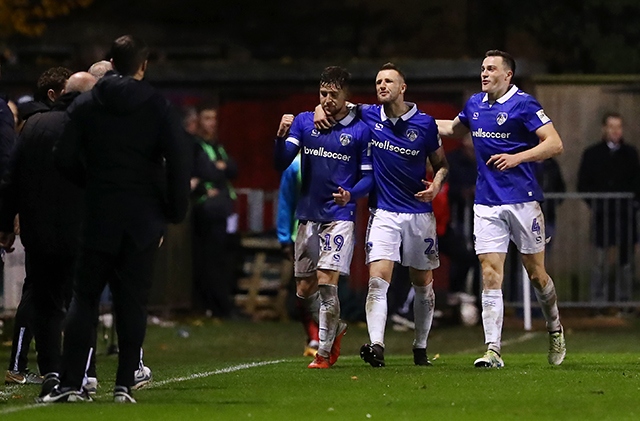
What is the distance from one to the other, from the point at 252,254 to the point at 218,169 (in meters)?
1.33

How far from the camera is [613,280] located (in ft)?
66.9

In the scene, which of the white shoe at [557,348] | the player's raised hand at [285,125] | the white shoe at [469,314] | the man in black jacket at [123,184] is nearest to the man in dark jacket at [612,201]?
the white shoe at [469,314]

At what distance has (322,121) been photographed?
12820mm

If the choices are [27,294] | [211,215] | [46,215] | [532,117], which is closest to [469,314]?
[211,215]

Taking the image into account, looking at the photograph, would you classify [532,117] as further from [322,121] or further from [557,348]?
[557,348]

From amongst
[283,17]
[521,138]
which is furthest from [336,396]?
[283,17]

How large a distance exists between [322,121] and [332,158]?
310 millimetres

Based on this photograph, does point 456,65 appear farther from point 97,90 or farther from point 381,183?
point 97,90

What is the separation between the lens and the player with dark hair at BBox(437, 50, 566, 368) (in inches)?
491

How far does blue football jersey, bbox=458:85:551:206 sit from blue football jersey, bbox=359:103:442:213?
1.48ft

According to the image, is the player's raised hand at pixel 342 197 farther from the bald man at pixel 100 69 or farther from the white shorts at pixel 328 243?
the bald man at pixel 100 69

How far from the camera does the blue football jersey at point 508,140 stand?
1251 centimetres

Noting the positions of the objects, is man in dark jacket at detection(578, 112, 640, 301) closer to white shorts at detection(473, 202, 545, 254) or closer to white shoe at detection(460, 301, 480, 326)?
white shoe at detection(460, 301, 480, 326)

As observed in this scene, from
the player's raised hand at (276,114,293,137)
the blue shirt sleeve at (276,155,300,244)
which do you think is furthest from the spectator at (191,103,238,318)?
the player's raised hand at (276,114,293,137)
